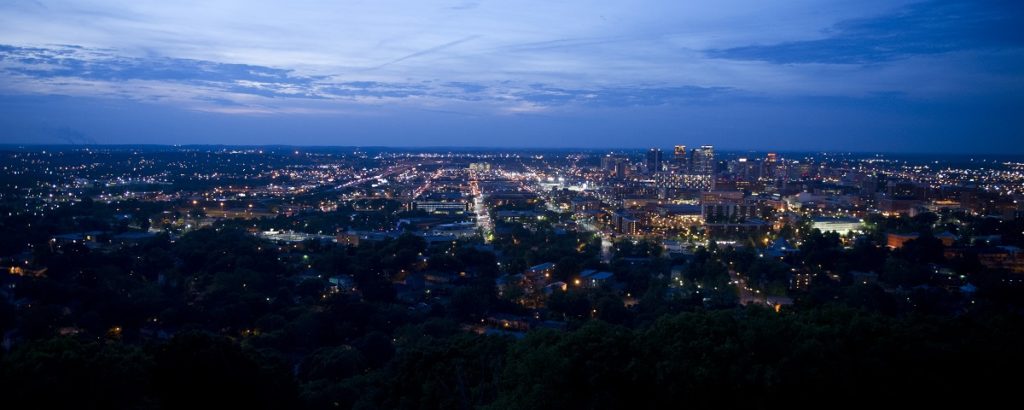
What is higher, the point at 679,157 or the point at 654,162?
the point at 679,157

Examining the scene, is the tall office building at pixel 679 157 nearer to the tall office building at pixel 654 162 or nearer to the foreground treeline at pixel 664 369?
the tall office building at pixel 654 162

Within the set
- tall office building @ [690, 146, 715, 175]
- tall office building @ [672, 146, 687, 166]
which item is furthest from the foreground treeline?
tall office building @ [672, 146, 687, 166]

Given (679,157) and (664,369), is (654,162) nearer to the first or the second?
(679,157)

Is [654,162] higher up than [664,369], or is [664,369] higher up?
[664,369]

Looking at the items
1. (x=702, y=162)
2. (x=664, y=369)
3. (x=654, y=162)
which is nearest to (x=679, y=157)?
(x=702, y=162)

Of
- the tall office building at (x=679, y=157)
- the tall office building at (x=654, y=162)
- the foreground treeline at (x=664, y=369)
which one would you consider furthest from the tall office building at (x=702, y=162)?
the foreground treeline at (x=664, y=369)

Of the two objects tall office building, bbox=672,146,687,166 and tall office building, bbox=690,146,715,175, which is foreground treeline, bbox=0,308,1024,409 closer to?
tall office building, bbox=690,146,715,175

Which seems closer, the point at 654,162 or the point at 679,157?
the point at 654,162

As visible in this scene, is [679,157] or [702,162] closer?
[702,162]

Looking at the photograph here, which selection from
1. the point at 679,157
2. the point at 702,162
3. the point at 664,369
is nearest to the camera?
the point at 664,369

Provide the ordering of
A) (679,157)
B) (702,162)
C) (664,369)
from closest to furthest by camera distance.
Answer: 1. (664,369)
2. (702,162)
3. (679,157)
